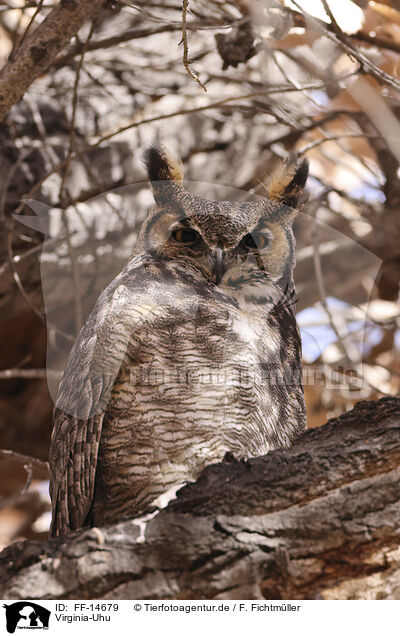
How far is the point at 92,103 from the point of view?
7.86 ft

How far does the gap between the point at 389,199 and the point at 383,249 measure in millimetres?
341

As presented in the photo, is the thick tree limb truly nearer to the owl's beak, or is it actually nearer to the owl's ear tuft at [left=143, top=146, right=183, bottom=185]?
the owl's ear tuft at [left=143, top=146, right=183, bottom=185]

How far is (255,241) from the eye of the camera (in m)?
1.51

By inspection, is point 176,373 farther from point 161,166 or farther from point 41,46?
point 41,46

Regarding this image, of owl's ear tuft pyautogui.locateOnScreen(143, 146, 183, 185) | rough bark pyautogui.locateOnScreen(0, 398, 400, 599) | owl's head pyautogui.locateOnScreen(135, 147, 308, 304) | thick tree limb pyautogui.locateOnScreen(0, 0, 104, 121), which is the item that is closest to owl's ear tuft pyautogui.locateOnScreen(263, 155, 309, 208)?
owl's head pyautogui.locateOnScreen(135, 147, 308, 304)

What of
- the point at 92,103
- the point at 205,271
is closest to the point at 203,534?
the point at 205,271

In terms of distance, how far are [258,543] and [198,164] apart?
150cm

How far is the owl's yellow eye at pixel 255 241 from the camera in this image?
1493mm

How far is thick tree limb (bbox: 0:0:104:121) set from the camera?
53.4 inches
